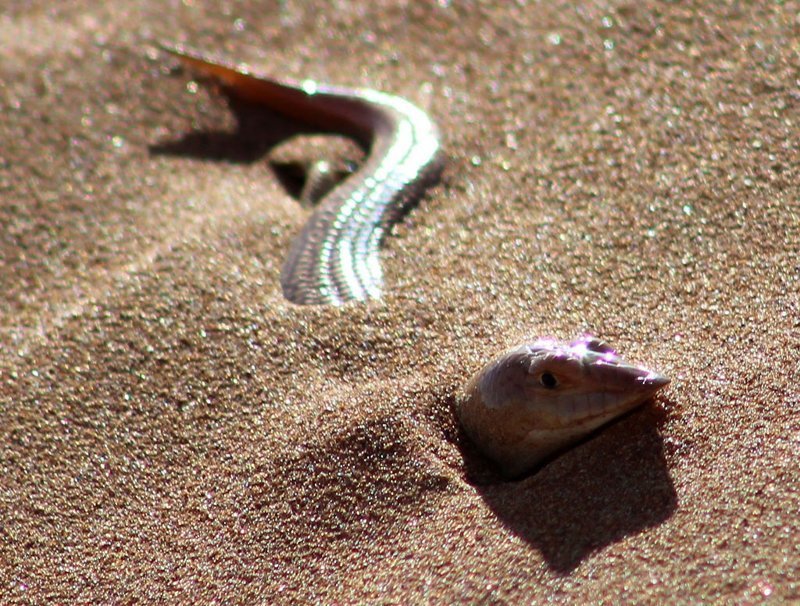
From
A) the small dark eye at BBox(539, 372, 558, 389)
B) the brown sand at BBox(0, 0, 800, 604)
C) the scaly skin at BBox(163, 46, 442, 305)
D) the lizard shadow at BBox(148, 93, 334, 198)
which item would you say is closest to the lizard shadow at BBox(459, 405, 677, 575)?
the brown sand at BBox(0, 0, 800, 604)

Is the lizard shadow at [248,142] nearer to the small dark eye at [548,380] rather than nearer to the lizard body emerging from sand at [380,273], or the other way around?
the lizard body emerging from sand at [380,273]

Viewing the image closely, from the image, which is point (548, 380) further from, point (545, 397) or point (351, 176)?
point (351, 176)

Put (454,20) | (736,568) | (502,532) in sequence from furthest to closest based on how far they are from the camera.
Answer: (454,20) < (502,532) < (736,568)

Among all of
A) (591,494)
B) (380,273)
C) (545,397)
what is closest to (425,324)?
(380,273)

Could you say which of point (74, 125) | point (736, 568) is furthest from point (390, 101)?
point (736, 568)

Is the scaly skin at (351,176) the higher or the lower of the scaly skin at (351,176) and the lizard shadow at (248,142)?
the higher

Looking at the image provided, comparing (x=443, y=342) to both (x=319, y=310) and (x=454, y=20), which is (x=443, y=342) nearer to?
(x=319, y=310)

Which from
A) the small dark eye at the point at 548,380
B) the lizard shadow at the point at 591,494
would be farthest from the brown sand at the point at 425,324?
the small dark eye at the point at 548,380
